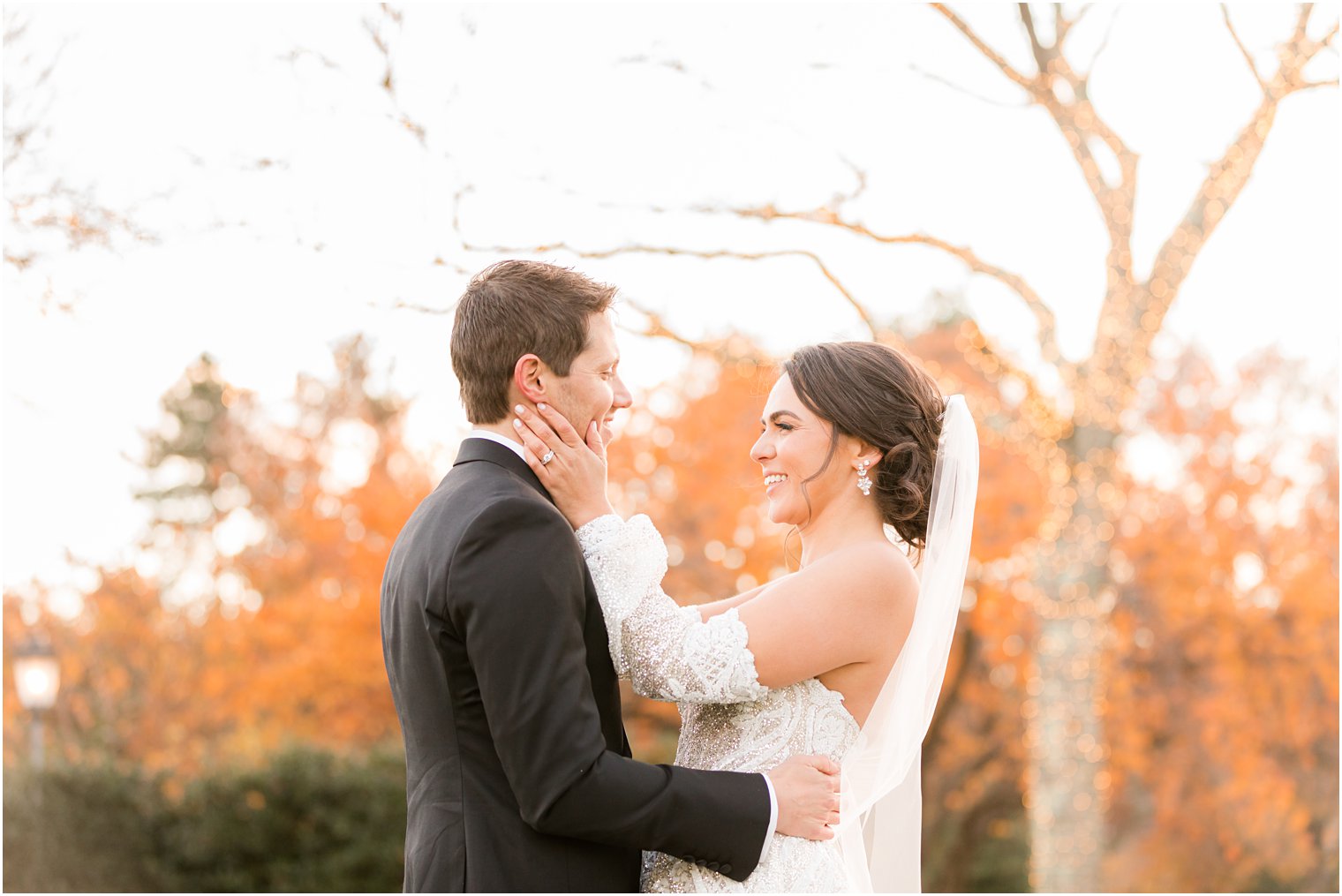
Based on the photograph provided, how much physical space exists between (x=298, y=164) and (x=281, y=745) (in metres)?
7.38

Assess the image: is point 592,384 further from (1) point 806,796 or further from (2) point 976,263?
(2) point 976,263

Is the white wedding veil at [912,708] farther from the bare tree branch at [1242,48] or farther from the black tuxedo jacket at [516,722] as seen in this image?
the bare tree branch at [1242,48]

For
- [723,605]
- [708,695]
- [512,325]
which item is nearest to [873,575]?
[708,695]

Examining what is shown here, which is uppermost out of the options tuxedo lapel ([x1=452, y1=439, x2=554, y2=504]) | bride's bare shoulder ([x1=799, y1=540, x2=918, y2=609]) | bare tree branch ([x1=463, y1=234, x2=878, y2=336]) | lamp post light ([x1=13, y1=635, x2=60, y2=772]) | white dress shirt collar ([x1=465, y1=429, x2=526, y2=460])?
bare tree branch ([x1=463, y1=234, x2=878, y2=336])

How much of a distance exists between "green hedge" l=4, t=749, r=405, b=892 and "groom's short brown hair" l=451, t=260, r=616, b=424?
10282 millimetres

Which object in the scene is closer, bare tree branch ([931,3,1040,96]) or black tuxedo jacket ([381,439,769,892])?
black tuxedo jacket ([381,439,769,892])

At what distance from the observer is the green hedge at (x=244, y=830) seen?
11945 millimetres

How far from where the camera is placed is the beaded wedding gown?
2551 mm

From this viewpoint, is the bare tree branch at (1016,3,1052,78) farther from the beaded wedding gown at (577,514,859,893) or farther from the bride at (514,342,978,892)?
the beaded wedding gown at (577,514,859,893)

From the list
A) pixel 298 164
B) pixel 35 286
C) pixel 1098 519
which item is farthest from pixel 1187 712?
pixel 35 286

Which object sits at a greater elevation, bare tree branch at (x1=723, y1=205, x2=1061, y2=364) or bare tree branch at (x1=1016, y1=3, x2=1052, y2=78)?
bare tree branch at (x1=1016, y1=3, x2=1052, y2=78)

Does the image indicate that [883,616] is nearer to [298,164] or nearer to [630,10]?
[298,164]

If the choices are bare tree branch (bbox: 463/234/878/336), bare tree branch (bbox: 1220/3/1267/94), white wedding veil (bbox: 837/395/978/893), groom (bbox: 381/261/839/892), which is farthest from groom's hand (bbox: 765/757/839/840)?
bare tree branch (bbox: 1220/3/1267/94)

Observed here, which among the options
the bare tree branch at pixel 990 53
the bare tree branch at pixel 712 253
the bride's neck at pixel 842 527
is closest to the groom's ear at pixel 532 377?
the bride's neck at pixel 842 527
